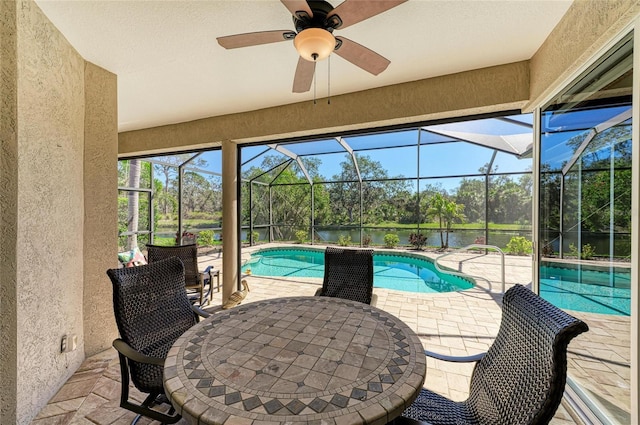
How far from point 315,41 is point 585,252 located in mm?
2614

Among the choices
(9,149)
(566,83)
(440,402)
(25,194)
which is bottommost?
(440,402)

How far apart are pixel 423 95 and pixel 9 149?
354 cm

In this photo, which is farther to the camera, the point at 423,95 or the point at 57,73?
the point at 423,95

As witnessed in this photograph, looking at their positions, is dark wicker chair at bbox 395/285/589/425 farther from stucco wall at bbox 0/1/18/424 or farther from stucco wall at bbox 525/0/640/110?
stucco wall at bbox 0/1/18/424

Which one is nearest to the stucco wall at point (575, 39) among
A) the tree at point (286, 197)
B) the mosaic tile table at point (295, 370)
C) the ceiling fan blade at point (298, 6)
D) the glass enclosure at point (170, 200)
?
the ceiling fan blade at point (298, 6)

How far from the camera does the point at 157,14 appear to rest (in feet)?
6.62

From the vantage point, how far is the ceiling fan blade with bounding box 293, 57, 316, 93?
Answer: 193 cm

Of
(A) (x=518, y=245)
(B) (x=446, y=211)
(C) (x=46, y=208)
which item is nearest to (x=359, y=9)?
(C) (x=46, y=208)

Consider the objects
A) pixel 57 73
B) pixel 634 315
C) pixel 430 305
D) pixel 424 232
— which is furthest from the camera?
pixel 424 232

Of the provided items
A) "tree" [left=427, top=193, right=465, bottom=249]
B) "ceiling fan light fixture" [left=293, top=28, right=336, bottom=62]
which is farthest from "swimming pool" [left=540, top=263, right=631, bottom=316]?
"tree" [left=427, top=193, right=465, bottom=249]

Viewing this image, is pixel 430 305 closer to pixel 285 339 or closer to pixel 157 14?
pixel 285 339

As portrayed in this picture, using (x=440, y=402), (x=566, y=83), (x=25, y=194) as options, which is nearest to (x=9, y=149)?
(x=25, y=194)

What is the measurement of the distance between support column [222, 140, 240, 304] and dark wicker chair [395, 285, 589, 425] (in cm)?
337

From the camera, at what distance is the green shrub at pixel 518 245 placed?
25.5 feet
